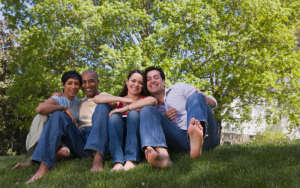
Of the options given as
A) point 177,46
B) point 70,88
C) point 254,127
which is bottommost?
point 254,127

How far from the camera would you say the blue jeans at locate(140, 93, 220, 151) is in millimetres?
2947

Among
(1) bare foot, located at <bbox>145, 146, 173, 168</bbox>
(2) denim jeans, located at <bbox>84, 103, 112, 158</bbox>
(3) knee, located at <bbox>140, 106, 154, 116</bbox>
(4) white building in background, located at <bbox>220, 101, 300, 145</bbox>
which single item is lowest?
(4) white building in background, located at <bbox>220, 101, 300, 145</bbox>

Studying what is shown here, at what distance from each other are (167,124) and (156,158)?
2.02 feet

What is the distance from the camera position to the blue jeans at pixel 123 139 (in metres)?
3.21

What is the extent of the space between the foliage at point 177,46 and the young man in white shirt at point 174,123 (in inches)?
272

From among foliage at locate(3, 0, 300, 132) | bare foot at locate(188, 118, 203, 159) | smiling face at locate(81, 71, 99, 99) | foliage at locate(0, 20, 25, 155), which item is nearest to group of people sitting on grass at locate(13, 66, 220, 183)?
bare foot at locate(188, 118, 203, 159)

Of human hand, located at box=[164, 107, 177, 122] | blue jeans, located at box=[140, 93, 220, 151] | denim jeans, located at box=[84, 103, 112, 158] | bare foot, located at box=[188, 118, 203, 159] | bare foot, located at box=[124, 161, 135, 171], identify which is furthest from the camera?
human hand, located at box=[164, 107, 177, 122]

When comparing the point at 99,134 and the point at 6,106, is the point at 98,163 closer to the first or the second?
the point at 99,134

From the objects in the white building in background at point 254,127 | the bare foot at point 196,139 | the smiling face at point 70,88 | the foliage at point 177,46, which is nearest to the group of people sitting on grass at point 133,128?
the bare foot at point 196,139

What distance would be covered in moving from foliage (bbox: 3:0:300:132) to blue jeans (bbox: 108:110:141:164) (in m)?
7.42

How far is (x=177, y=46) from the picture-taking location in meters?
12.1

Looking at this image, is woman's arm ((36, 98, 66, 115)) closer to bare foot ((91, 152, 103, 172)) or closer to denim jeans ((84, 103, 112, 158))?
denim jeans ((84, 103, 112, 158))

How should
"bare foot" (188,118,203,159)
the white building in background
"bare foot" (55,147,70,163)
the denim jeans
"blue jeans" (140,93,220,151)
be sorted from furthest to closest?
1. the white building in background
2. "bare foot" (55,147,70,163)
3. the denim jeans
4. "blue jeans" (140,93,220,151)
5. "bare foot" (188,118,203,159)

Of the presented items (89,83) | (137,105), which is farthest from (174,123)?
(89,83)
